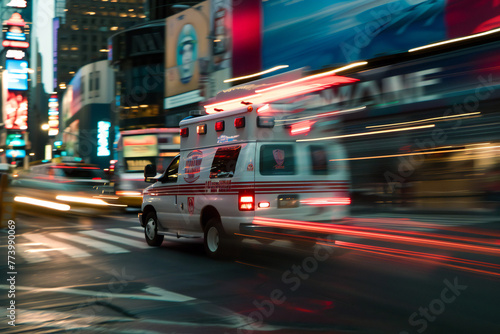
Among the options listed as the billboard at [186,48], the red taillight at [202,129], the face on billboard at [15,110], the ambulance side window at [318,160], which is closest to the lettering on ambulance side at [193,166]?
the red taillight at [202,129]

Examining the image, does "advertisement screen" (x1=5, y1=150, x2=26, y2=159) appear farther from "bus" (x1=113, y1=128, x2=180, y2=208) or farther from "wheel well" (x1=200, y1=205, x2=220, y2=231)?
"wheel well" (x1=200, y1=205, x2=220, y2=231)

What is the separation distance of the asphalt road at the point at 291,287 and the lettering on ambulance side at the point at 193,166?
4.54ft

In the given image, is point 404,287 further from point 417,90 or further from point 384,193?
point 417,90

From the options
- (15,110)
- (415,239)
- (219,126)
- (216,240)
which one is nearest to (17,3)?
(15,110)

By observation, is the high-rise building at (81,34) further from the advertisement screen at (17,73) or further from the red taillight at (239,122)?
the red taillight at (239,122)

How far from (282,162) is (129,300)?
11.2 ft

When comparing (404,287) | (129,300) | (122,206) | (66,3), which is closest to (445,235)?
(404,287)

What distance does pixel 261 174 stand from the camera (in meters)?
8.62

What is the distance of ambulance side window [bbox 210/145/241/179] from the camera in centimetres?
898

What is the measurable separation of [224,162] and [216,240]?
1.30 m

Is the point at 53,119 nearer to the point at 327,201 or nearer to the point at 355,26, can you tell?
the point at 355,26

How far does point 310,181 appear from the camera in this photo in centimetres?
889

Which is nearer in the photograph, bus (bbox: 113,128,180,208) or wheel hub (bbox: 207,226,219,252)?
wheel hub (bbox: 207,226,219,252)

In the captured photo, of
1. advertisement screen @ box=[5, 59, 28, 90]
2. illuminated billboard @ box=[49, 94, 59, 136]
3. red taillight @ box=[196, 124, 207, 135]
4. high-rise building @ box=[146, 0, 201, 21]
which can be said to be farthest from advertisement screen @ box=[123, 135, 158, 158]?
illuminated billboard @ box=[49, 94, 59, 136]
